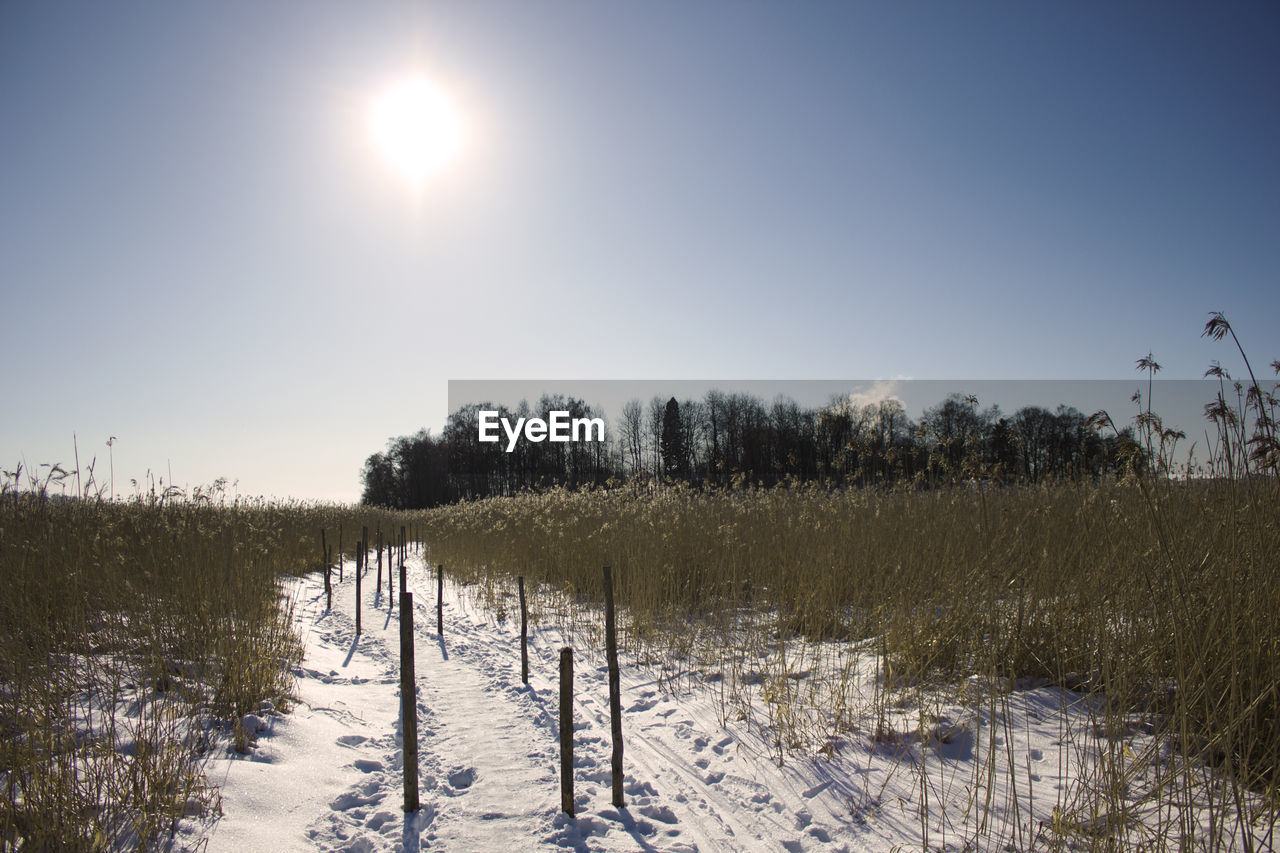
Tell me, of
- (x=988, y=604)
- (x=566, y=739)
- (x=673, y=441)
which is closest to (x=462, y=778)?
(x=566, y=739)

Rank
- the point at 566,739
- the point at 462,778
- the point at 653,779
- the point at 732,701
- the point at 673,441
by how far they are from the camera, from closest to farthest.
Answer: the point at 566,739
the point at 653,779
the point at 462,778
the point at 732,701
the point at 673,441

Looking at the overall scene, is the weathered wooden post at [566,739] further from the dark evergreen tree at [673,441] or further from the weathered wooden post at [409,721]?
the dark evergreen tree at [673,441]

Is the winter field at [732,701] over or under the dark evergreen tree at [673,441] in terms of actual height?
under

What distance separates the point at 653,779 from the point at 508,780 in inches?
39.0

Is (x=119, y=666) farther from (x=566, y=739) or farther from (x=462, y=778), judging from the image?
(x=566, y=739)

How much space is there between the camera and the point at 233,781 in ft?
11.1

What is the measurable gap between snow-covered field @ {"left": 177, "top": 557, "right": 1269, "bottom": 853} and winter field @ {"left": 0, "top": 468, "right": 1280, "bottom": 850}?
22 mm

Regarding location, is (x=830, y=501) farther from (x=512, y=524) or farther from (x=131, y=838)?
(x=131, y=838)

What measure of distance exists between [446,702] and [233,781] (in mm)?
2052

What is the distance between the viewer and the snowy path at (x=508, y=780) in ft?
9.87

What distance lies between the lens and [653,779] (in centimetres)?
363

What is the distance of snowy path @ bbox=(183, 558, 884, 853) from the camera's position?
301cm

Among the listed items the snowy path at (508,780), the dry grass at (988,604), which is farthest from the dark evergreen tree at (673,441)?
the snowy path at (508,780)

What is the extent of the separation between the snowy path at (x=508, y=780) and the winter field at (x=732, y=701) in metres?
0.02
